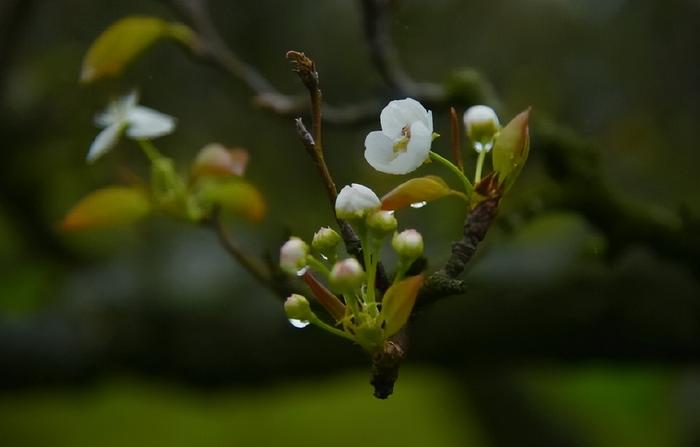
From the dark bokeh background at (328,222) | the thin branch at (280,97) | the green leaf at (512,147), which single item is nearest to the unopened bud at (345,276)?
the green leaf at (512,147)

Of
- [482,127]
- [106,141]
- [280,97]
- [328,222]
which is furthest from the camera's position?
[328,222]

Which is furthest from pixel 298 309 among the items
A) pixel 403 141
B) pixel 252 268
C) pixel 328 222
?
pixel 328 222

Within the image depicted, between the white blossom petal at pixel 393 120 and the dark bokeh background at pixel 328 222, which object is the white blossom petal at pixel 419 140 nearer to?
the white blossom petal at pixel 393 120

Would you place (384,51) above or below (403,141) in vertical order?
above

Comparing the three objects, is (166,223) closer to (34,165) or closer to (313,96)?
(34,165)

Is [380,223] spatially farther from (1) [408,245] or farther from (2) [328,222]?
(2) [328,222]

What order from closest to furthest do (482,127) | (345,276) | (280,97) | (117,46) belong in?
(345,276) < (482,127) < (117,46) < (280,97)
